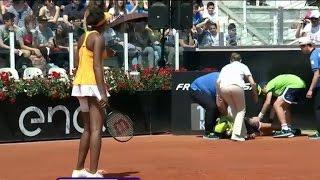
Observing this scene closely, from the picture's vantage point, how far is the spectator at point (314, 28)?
1658 centimetres

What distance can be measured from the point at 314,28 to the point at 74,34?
19.1 ft

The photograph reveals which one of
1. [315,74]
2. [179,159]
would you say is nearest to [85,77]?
[179,159]

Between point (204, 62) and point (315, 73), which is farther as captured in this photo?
point (204, 62)

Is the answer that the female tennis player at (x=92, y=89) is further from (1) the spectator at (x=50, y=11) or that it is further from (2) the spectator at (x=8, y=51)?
(1) the spectator at (x=50, y=11)

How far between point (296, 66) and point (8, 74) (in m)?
6.56

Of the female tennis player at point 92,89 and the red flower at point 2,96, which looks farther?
the red flower at point 2,96

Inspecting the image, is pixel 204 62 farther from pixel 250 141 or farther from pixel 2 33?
pixel 2 33

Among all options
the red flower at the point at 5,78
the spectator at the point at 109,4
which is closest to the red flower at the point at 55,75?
the red flower at the point at 5,78

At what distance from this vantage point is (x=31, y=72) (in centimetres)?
1485

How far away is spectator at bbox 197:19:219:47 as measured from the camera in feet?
58.3

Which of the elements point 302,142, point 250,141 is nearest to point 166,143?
point 250,141

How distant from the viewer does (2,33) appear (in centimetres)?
1519

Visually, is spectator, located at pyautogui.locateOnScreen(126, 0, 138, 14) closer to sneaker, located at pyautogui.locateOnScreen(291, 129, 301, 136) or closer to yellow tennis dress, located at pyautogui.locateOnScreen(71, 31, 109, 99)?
sneaker, located at pyautogui.locateOnScreen(291, 129, 301, 136)

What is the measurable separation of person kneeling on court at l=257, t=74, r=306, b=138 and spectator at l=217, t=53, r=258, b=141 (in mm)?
976
